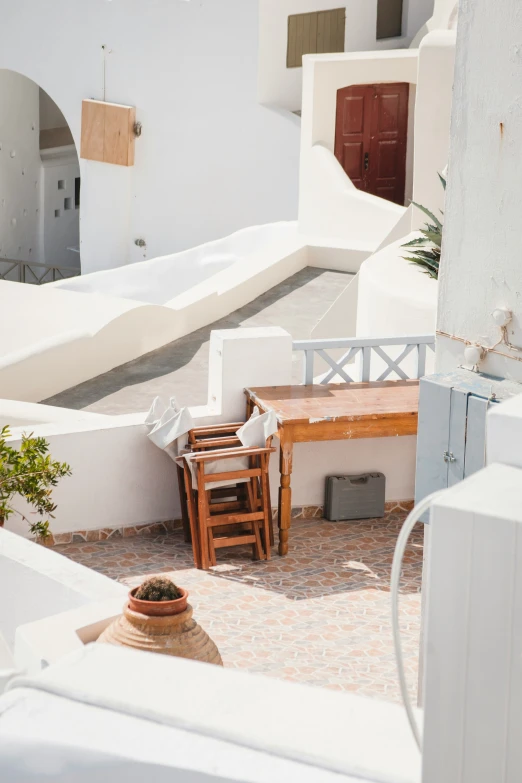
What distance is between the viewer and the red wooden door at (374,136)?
19.2 m

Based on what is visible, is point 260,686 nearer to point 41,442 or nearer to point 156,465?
point 41,442

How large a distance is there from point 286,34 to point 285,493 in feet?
46.6

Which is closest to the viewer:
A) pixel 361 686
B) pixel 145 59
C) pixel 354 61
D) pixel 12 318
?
pixel 361 686

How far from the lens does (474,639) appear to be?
2.08 m

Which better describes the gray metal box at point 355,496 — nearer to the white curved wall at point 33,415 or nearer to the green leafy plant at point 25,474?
the white curved wall at point 33,415

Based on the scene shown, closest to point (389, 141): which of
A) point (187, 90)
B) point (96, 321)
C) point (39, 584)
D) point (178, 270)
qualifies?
point (187, 90)

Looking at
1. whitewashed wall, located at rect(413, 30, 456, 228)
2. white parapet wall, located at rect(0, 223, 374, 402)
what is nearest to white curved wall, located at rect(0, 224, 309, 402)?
white parapet wall, located at rect(0, 223, 374, 402)

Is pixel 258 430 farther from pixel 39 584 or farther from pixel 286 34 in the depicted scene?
pixel 286 34

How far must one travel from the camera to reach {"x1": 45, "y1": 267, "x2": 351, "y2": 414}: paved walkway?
10336 mm

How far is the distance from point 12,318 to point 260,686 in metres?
10.9

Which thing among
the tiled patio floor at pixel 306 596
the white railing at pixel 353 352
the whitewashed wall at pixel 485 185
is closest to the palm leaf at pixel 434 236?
the white railing at pixel 353 352

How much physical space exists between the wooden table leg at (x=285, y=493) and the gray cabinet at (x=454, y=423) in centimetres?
202

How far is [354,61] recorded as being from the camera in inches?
666

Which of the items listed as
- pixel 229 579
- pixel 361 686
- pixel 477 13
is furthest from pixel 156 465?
pixel 477 13
